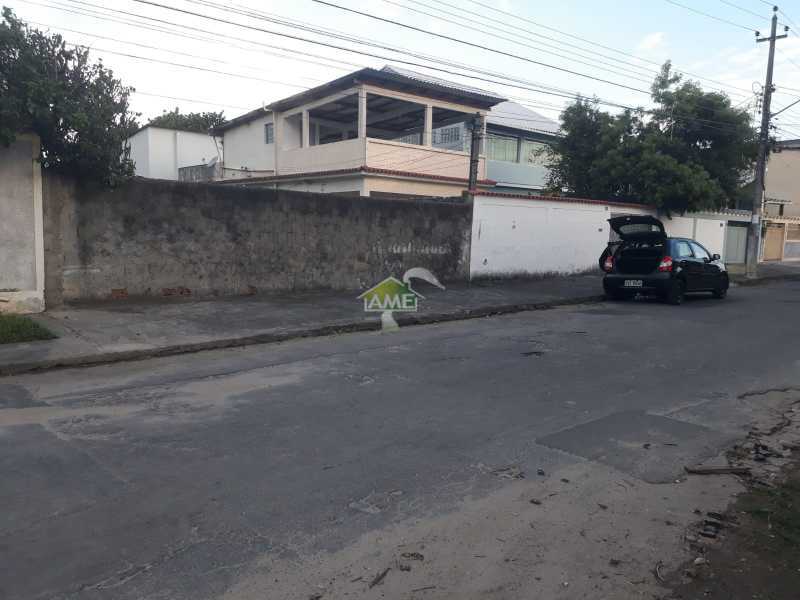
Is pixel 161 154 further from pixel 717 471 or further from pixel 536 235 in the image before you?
pixel 717 471

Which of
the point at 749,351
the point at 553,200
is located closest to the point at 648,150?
the point at 553,200

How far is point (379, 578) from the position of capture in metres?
3.22

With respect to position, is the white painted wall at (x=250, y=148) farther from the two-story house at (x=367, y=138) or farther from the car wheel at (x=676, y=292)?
the car wheel at (x=676, y=292)

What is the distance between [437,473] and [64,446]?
290cm

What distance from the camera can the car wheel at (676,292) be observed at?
46.8 ft

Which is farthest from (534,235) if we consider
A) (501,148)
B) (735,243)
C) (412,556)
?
(412,556)

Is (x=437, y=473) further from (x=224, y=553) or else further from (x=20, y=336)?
(x=20, y=336)

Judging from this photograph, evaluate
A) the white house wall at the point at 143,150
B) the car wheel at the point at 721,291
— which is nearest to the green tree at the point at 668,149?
the car wheel at the point at 721,291

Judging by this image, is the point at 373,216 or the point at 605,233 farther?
the point at 605,233

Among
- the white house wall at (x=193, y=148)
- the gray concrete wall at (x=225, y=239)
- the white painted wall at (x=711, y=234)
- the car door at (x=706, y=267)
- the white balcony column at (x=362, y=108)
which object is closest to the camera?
the gray concrete wall at (x=225, y=239)

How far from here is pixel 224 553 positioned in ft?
11.1

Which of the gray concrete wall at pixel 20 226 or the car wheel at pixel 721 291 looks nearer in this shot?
the gray concrete wall at pixel 20 226

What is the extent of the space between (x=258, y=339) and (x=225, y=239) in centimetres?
385

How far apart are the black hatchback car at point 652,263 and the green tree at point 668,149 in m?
7.61
